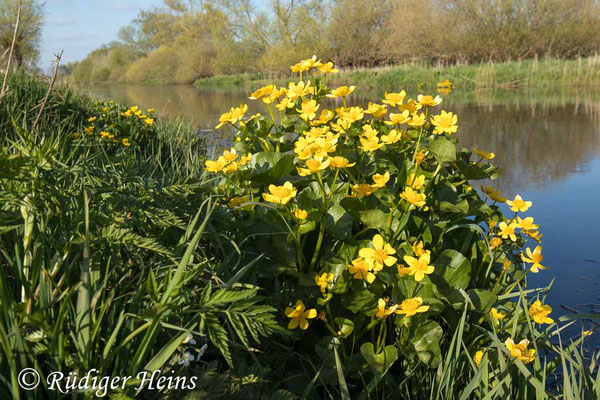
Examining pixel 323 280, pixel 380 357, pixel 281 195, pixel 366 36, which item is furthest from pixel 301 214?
pixel 366 36

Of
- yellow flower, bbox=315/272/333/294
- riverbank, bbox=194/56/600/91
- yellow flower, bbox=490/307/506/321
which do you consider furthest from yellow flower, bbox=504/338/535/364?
riverbank, bbox=194/56/600/91

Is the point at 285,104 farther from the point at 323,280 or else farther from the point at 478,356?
the point at 478,356

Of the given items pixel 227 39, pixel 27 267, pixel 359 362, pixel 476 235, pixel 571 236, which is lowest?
pixel 571 236

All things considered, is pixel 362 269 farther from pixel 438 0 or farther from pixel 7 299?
pixel 438 0

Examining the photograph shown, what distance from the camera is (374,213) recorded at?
1.35 meters

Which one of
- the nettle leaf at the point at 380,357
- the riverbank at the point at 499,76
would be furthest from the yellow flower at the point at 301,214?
the riverbank at the point at 499,76

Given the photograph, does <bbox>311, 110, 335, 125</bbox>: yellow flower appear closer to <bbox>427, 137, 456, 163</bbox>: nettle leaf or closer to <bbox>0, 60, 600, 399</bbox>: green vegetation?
<bbox>0, 60, 600, 399</bbox>: green vegetation

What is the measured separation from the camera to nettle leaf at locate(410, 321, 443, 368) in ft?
4.06

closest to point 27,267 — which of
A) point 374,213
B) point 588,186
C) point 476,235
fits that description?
point 374,213

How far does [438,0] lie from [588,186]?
67.9 feet

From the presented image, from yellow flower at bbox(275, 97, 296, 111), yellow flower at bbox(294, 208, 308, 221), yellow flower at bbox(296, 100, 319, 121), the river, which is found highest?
yellow flower at bbox(275, 97, 296, 111)

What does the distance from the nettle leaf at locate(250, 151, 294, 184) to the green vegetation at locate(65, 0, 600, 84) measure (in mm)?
14558

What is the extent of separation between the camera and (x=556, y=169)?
447 centimetres

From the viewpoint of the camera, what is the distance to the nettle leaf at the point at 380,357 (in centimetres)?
122
